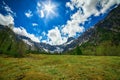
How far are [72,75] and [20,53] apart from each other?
250ft

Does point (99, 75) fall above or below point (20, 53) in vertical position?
below

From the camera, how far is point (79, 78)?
2920 cm

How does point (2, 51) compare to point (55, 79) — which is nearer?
Result: point (55, 79)

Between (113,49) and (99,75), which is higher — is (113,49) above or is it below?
above

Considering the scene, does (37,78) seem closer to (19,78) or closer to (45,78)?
(45,78)

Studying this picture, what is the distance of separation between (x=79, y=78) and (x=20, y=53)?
3090 inches

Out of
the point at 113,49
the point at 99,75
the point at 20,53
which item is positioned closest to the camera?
the point at 99,75

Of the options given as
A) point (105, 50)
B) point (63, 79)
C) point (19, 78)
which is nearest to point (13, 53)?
point (19, 78)

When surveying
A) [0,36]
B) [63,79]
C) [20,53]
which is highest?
[0,36]

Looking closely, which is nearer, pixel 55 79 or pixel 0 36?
pixel 55 79

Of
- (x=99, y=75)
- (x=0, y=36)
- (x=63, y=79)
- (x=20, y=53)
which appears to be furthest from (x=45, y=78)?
(x=0, y=36)

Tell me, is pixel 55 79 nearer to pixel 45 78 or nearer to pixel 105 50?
pixel 45 78

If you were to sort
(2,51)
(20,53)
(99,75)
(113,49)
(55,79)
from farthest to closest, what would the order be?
1. (113,49)
2. (2,51)
3. (20,53)
4. (99,75)
5. (55,79)

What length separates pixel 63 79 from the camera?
29.0 meters
